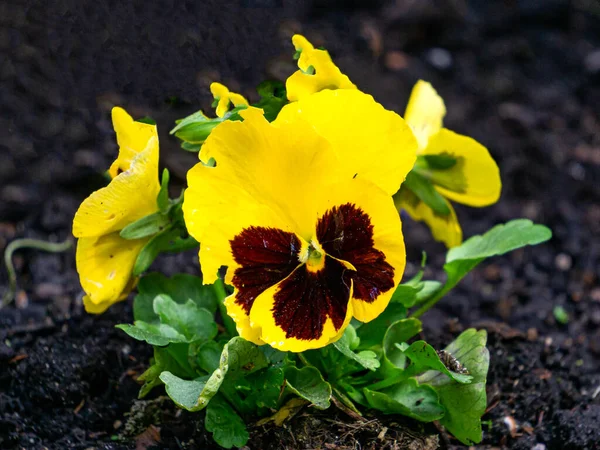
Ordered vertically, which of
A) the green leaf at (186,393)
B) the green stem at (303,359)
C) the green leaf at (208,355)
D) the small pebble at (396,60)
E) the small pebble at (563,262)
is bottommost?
the small pebble at (563,262)

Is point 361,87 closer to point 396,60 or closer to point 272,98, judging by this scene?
point 396,60

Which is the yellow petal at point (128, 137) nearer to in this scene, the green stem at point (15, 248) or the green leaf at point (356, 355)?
the green leaf at point (356, 355)

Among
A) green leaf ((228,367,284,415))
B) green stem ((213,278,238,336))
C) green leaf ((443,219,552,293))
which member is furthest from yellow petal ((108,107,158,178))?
green leaf ((443,219,552,293))

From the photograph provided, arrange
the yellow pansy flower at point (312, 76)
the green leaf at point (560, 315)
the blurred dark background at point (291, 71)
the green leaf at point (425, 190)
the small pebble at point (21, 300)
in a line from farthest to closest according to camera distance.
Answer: the blurred dark background at point (291, 71), the green leaf at point (560, 315), the small pebble at point (21, 300), the green leaf at point (425, 190), the yellow pansy flower at point (312, 76)

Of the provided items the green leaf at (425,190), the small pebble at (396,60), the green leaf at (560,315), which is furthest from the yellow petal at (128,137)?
the small pebble at (396,60)

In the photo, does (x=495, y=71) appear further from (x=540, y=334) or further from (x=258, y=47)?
(x=540, y=334)

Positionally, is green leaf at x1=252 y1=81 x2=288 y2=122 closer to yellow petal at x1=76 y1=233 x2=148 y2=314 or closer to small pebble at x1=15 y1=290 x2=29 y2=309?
yellow petal at x1=76 y1=233 x2=148 y2=314
